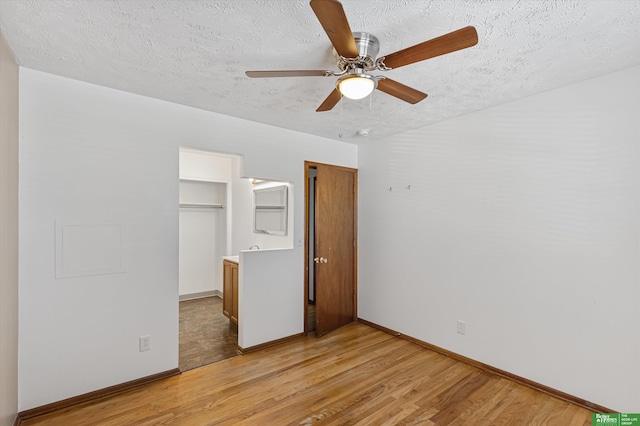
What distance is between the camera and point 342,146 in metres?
4.25

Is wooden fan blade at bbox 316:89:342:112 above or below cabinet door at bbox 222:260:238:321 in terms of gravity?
above

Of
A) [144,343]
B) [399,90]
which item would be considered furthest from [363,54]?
[144,343]

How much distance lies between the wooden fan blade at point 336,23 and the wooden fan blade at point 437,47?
23cm

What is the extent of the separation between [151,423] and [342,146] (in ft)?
11.6

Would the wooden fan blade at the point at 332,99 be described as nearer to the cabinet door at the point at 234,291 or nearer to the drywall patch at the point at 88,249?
the drywall patch at the point at 88,249

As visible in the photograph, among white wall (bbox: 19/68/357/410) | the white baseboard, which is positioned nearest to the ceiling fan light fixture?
white wall (bbox: 19/68/357/410)

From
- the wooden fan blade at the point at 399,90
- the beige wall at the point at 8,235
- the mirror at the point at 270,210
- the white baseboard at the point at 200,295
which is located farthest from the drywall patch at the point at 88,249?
the white baseboard at the point at 200,295

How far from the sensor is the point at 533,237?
2.70 metres

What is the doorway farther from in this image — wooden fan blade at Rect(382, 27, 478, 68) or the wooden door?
wooden fan blade at Rect(382, 27, 478, 68)

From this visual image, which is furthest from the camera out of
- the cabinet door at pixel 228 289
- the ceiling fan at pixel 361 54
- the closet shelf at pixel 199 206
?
the closet shelf at pixel 199 206

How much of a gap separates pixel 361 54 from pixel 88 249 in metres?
2.56

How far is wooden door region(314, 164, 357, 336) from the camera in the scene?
12.9 feet

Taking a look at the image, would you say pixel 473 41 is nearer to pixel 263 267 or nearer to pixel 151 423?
pixel 263 267

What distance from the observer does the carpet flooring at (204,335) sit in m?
3.20
